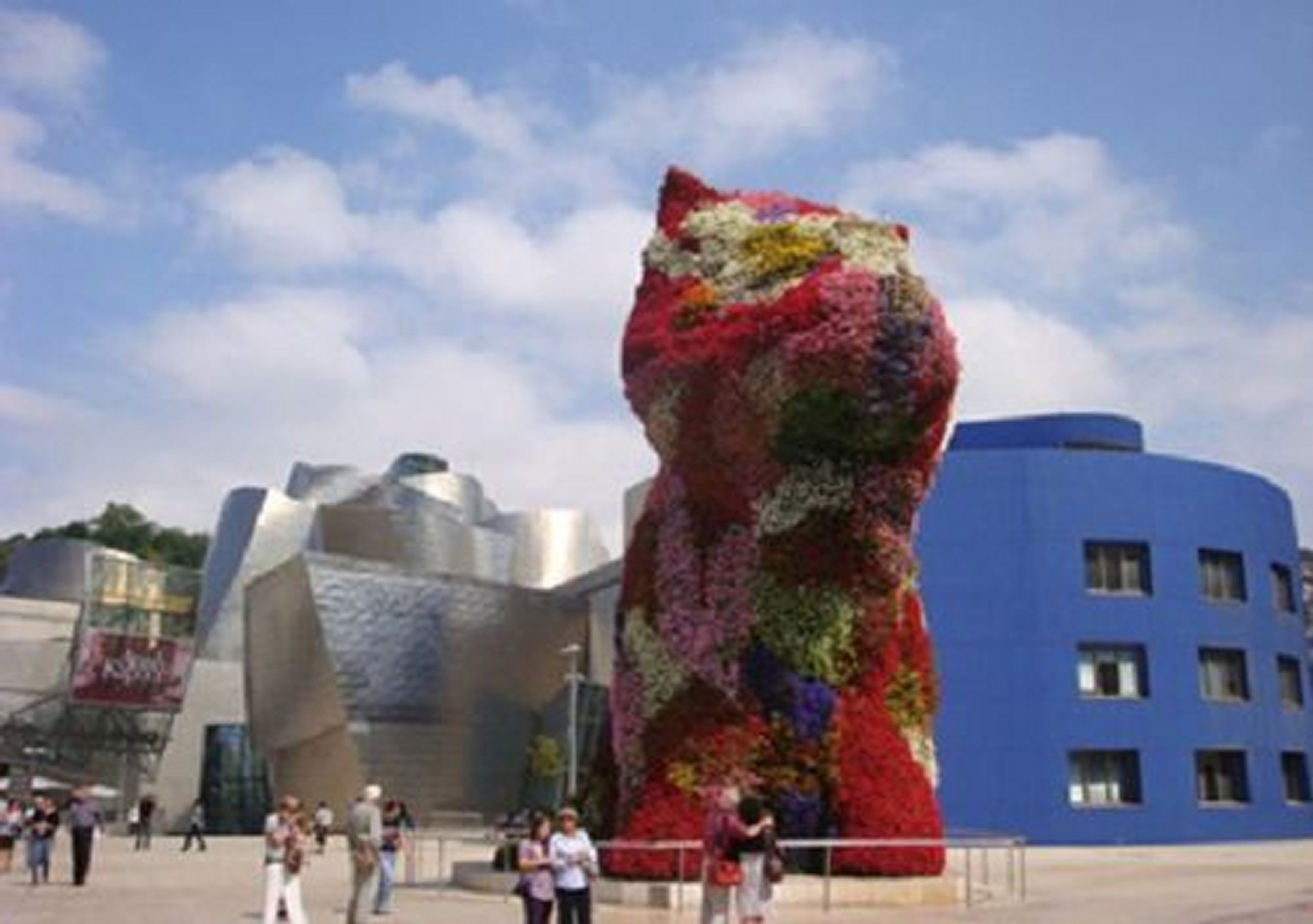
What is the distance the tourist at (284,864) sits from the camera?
39.8ft

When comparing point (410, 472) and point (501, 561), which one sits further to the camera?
point (410, 472)

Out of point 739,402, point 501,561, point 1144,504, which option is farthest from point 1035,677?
point 501,561

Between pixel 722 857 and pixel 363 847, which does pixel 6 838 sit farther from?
pixel 722 857

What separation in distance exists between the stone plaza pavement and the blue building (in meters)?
6.18

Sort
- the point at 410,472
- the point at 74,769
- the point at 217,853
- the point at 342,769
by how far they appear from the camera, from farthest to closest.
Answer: the point at 410,472, the point at 74,769, the point at 342,769, the point at 217,853

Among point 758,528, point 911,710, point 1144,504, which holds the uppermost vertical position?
point 1144,504

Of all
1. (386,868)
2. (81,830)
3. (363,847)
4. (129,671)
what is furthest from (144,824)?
(363,847)

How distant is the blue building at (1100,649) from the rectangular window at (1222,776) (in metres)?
0.05

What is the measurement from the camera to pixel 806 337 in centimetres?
1549

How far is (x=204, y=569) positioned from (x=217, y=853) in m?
32.2

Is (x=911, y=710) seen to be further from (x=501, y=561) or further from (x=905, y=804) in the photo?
(x=501, y=561)

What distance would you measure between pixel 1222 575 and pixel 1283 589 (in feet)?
12.6

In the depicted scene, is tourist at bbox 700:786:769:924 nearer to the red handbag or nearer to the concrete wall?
the red handbag

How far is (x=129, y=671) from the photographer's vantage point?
53.8 m
